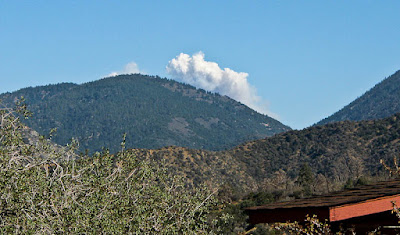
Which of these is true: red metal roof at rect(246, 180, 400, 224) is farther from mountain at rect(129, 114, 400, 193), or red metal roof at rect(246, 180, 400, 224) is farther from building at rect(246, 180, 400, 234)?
mountain at rect(129, 114, 400, 193)

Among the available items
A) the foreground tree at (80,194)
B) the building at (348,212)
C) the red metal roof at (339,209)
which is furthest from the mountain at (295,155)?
the red metal roof at (339,209)

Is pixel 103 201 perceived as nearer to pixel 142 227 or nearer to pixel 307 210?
pixel 142 227

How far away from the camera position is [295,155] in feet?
221

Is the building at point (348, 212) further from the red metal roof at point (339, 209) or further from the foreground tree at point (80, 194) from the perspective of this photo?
the foreground tree at point (80, 194)

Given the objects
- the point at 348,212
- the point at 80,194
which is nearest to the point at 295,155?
the point at 80,194

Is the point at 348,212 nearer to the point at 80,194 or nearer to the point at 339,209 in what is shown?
the point at 339,209

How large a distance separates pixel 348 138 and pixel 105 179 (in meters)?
60.1

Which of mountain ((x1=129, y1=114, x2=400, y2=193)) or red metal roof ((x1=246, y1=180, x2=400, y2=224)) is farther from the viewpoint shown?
mountain ((x1=129, y1=114, x2=400, y2=193))

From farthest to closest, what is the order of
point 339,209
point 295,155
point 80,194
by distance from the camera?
point 295,155 < point 80,194 < point 339,209

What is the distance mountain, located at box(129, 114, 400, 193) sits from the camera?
191 ft

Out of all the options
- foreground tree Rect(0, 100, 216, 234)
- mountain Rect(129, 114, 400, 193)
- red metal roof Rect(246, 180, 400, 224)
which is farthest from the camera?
mountain Rect(129, 114, 400, 193)

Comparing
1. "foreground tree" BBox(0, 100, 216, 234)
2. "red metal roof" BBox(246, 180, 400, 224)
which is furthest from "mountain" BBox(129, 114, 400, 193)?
"red metal roof" BBox(246, 180, 400, 224)

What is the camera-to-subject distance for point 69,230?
8.00 m

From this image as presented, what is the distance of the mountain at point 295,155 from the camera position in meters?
58.3
